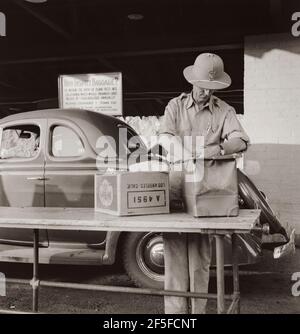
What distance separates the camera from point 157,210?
318 cm

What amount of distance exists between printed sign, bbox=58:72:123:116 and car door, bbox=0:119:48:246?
2670 millimetres

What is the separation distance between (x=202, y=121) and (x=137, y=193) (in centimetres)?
77

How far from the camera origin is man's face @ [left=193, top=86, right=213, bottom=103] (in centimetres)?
340

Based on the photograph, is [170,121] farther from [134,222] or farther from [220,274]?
[220,274]

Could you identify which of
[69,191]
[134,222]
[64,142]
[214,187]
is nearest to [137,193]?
[134,222]

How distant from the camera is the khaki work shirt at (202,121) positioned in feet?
11.5

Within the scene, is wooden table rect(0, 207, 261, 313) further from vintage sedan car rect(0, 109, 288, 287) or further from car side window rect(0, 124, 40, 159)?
car side window rect(0, 124, 40, 159)

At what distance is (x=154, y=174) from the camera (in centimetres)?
316

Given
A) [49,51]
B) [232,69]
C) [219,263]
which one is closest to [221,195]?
[219,263]

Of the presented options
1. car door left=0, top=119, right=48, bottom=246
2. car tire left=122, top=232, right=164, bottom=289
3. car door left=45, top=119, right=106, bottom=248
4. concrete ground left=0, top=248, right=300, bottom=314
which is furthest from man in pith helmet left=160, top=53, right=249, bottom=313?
car door left=0, top=119, right=48, bottom=246

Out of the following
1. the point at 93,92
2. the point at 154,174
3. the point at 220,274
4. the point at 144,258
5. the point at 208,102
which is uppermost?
the point at 93,92

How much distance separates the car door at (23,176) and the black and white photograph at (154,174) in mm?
16

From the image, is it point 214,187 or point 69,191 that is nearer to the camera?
point 214,187

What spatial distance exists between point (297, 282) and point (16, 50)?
6.59m
